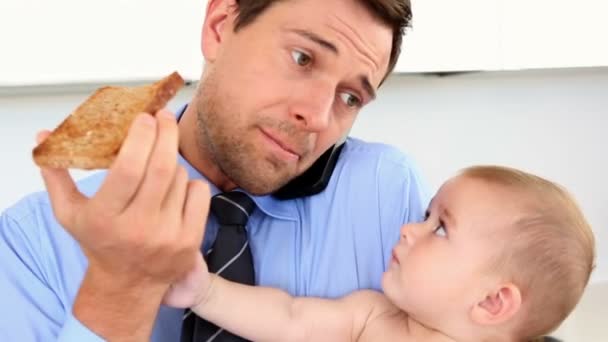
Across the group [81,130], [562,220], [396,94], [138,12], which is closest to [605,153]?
[396,94]

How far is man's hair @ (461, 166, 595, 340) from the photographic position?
3.23 feet

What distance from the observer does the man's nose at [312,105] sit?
3.40ft

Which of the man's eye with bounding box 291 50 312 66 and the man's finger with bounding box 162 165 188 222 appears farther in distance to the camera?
the man's eye with bounding box 291 50 312 66

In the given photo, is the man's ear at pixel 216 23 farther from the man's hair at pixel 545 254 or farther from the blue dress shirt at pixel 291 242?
the man's hair at pixel 545 254

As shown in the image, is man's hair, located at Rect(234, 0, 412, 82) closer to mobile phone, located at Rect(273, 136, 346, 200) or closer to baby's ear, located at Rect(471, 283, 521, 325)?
mobile phone, located at Rect(273, 136, 346, 200)

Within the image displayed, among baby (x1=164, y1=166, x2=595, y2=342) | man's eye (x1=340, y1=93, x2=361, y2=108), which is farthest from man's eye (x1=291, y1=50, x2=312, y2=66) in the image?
baby (x1=164, y1=166, x2=595, y2=342)

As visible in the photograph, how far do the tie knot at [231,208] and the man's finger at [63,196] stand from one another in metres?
0.36

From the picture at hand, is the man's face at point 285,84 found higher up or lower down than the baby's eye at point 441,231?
higher up

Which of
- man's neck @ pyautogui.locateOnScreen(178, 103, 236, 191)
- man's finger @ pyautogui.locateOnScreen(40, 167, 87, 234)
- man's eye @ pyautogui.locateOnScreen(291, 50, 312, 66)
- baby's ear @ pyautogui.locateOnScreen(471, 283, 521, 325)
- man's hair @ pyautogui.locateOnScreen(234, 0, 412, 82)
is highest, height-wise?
man's hair @ pyautogui.locateOnScreen(234, 0, 412, 82)

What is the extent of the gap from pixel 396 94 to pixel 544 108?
535 mm

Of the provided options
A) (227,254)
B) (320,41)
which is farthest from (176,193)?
(320,41)

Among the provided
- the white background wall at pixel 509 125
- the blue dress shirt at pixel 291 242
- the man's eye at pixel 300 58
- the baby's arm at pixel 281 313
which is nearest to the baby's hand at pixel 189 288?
the baby's arm at pixel 281 313

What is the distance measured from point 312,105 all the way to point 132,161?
45 centimetres

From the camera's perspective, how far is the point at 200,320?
970 mm
